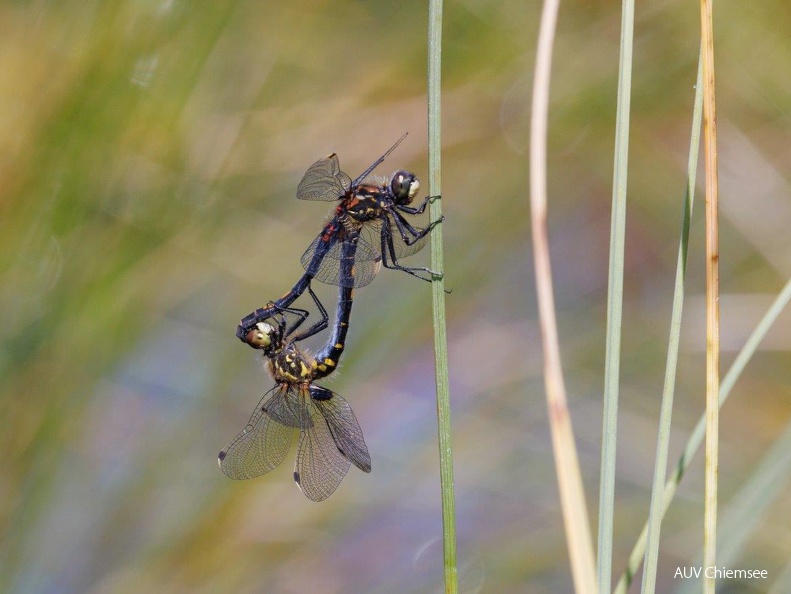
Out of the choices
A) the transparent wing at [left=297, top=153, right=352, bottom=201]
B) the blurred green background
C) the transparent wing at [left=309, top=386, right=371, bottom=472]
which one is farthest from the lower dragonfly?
the blurred green background

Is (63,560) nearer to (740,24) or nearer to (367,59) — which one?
(367,59)

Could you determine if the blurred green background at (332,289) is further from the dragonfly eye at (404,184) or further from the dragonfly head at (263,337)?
the dragonfly eye at (404,184)

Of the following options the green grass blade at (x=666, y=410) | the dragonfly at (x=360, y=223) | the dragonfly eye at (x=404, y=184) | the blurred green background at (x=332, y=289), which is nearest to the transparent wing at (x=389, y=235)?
the dragonfly at (x=360, y=223)

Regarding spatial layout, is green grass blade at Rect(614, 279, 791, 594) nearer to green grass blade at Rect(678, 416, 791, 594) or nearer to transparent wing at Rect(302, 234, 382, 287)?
green grass blade at Rect(678, 416, 791, 594)

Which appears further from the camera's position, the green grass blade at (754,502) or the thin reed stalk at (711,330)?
the green grass blade at (754,502)

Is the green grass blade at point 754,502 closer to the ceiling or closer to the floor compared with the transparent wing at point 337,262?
closer to the floor

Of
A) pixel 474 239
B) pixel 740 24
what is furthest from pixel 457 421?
pixel 740 24

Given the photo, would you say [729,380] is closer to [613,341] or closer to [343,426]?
[613,341]
